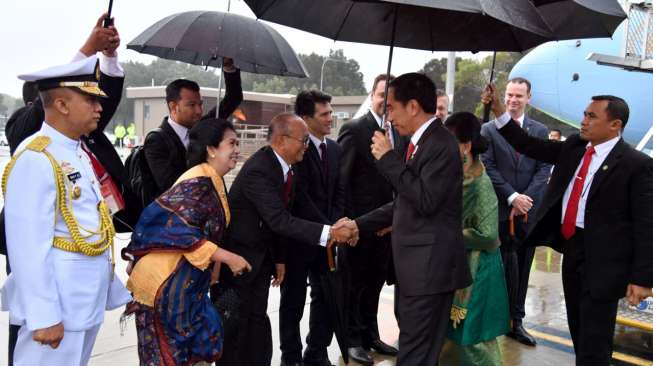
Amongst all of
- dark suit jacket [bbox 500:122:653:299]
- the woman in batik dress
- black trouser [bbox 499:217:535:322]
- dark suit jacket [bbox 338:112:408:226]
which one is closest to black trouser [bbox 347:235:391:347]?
dark suit jacket [bbox 338:112:408:226]

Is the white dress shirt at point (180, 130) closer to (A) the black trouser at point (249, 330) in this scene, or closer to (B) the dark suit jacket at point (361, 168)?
(A) the black trouser at point (249, 330)

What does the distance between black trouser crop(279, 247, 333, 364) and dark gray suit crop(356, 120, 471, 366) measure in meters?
0.95

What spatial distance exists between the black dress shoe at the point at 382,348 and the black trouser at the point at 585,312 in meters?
1.42

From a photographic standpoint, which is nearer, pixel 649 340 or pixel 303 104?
pixel 303 104

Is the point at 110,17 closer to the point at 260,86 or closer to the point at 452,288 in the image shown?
the point at 452,288

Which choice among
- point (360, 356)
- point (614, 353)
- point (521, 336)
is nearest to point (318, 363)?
point (360, 356)

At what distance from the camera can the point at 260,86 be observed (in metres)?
65.2

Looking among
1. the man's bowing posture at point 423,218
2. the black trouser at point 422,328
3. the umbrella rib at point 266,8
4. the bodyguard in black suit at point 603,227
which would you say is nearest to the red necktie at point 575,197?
the bodyguard in black suit at point 603,227

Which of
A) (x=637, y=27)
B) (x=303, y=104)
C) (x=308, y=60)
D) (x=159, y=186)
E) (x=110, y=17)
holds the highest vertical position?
(x=308, y=60)

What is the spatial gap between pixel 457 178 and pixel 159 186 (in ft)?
6.27

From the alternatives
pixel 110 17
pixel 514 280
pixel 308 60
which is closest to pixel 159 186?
pixel 110 17

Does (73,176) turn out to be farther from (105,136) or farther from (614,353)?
(614,353)

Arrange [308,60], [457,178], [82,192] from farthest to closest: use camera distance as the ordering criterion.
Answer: [308,60]
[457,178]
[82,192]

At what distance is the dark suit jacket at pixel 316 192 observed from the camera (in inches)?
147
